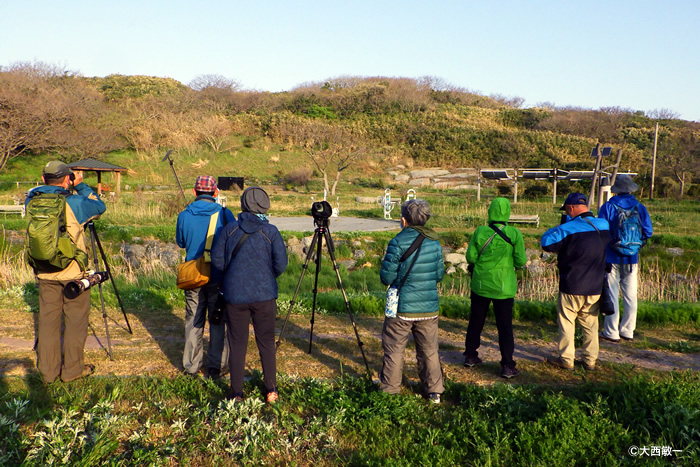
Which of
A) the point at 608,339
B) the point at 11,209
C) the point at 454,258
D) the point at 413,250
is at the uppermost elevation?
the point at 413,250

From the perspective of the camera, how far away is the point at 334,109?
54.2 metres

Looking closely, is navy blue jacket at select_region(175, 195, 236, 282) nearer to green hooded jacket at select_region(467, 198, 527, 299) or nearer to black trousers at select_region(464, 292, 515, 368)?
green hooded jacket at select_region(467, 198, 527, 299)

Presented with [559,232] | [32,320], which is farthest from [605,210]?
[32,320]

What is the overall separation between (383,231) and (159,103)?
35.9 metres

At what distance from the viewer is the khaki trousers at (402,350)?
13.5ft

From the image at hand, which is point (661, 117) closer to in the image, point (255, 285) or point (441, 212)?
point (441, 212)

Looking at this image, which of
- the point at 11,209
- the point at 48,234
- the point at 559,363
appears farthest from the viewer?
the point at 11,209

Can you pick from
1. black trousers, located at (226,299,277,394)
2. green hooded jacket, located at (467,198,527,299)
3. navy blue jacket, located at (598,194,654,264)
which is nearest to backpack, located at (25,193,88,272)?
black trousers, located at (226,299,277,394)

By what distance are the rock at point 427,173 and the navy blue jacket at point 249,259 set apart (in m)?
34.0

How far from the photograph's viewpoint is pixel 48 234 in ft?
13.6

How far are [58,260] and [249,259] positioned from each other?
1776 millimetres

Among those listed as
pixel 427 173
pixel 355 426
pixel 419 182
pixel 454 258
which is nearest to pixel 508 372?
pixel 355 426

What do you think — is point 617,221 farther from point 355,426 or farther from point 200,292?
point 200,292

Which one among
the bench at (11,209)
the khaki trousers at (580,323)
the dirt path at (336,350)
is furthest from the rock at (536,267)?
the bench at (11,209)
